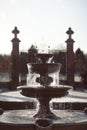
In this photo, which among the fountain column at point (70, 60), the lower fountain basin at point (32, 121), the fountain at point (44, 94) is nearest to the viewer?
the lower fountain basin at point (32, 121)

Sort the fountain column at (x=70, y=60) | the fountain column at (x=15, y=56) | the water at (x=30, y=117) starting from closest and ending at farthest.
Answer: the water at (x=30, y=117) < the fountain column at (x=70, y=60) < the fountain column at (x=15, y=56)

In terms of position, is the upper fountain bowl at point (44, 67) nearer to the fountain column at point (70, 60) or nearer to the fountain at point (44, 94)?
the fountain at point (44, 94)

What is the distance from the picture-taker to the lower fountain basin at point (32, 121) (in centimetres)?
938

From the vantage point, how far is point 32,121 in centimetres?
1096

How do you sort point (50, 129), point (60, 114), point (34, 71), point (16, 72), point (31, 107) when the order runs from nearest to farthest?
point (50, 129) < point (34, 71) < point (60, 114) < point (31, 107) < point (16, 72)

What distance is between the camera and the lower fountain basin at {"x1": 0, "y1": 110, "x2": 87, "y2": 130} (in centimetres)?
938

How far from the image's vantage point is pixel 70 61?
27969mm

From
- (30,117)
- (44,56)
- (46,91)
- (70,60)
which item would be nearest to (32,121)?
(30,117)

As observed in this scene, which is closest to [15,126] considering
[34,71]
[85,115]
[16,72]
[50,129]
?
[50,129]

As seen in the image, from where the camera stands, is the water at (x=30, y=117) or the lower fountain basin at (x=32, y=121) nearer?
the lower fountain basin at (x=32, y=121)

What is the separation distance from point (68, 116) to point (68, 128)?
2366mm

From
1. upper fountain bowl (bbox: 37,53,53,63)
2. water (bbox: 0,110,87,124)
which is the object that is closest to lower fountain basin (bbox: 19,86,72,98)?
water (bbox: 0,110,87,124)

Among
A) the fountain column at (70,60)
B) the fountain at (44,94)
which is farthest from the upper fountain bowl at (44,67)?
the fountain column at (70,60)

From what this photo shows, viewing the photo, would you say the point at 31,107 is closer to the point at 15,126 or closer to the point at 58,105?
the point at 58,105
